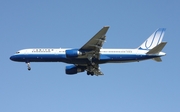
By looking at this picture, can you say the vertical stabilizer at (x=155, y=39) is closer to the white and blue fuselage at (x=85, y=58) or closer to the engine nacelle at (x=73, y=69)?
the white and blue fuselage at (x=85, y=58)

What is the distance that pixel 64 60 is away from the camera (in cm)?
7881

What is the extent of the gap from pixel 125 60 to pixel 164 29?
1202 cm

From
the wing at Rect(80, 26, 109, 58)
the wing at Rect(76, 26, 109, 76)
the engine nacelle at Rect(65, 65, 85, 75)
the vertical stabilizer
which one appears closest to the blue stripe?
the wing at Rect(76, 26, 109, 76)

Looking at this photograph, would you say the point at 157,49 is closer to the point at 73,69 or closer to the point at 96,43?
the point at 96,43

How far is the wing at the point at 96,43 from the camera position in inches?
2856

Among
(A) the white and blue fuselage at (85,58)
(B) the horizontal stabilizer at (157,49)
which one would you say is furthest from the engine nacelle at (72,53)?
(B) the horizontal stabilizer at (157,49)

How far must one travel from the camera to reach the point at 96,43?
75812 millimetres

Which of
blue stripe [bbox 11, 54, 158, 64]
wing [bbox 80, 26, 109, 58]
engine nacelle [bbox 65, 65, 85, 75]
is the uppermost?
wing [bbox 80, 26, 109, 58]

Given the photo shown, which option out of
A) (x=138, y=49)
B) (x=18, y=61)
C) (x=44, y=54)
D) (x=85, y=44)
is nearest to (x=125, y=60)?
(x=138, y=49)

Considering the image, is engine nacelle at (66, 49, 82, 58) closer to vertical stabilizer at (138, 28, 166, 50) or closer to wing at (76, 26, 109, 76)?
wing at (76, 26, 109, 76)

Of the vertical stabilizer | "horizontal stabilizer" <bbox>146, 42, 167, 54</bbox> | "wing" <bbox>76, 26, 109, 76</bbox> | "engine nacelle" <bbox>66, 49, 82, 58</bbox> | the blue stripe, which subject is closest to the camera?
"wing" <bbox>76, 26, 109, 76</bbox>

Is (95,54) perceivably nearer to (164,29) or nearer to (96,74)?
(96,74)

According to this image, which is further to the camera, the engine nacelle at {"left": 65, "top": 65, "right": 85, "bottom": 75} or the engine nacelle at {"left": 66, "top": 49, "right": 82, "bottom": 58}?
the engine nacelle at {"left": 65, "top": 65, "right": 85, "bottom": 75}

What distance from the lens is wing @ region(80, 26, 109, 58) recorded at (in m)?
72.5
